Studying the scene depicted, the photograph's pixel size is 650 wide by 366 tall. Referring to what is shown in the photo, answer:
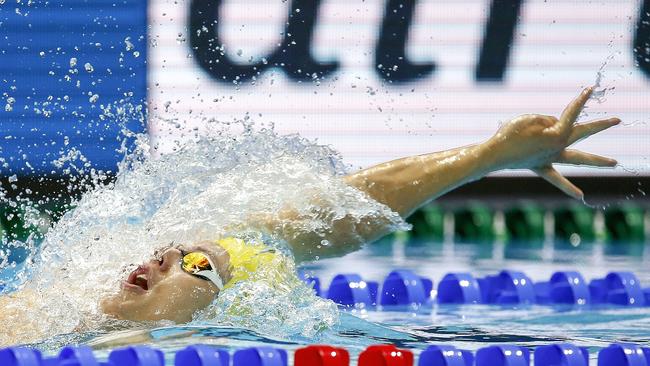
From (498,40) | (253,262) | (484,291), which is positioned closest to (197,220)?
(253,262)

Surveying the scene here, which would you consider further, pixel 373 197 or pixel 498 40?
pixel 498 40

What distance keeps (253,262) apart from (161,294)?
0.98ft

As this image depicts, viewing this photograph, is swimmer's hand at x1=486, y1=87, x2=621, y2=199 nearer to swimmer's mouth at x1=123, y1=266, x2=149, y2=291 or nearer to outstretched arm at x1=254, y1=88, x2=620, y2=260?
outstretched arm at x1=254, y1=88, x2=620, y2=260

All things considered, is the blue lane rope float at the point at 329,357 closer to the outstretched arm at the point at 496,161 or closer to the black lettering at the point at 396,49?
the outstretched arm at the point at 496,161

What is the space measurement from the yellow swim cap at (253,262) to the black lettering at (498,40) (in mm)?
3767

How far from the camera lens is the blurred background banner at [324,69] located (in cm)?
616

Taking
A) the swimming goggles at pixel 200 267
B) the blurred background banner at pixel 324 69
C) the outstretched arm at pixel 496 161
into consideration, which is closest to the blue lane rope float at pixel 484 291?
the outstretched arm at pixel 496 161

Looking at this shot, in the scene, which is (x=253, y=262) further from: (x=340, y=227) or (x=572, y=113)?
(x=572, y=113)

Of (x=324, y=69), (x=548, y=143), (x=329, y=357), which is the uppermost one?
(x=324, y=69)

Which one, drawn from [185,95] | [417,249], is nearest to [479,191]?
[417,249]

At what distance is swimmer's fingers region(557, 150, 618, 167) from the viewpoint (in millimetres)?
2752

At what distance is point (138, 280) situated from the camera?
8.11 ft

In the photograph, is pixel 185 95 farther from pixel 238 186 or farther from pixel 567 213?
pixel 238 186

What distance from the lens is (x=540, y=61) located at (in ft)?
21.1
